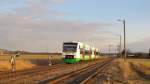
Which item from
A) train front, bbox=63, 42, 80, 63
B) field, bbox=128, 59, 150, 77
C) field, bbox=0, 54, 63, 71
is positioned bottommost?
field, bbox=128, 59, 150, 77

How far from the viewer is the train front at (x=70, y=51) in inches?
2232

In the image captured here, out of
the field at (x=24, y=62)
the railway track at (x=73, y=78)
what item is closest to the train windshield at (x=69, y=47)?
the field at (x=24, y=62)

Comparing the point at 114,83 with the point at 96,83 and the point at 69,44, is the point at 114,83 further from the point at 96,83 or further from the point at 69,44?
the point at 69,44

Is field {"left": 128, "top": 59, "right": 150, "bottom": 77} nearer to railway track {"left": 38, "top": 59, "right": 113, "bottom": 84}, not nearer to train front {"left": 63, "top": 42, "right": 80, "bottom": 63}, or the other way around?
railway track {"left": 38, "top": 59, "right": 113, "bottom": 84}

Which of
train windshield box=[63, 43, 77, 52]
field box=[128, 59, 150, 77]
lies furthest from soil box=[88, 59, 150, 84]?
train windshield box=[63, 43, 77, 52]

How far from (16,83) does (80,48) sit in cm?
3893

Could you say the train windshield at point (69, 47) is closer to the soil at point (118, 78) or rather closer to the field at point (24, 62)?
the field at point (24, 62)

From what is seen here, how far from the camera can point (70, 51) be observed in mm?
56906

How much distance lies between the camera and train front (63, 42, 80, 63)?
186 feet

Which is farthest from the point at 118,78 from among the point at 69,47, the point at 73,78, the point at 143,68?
the point at 143,68

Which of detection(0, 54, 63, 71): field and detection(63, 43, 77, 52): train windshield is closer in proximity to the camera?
detection(0, 54, 63, 71): field

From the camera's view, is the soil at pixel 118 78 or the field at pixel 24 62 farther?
the field at pixel 24 62

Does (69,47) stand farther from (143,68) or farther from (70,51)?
(143,68)

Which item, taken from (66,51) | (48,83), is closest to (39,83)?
(48,83)
